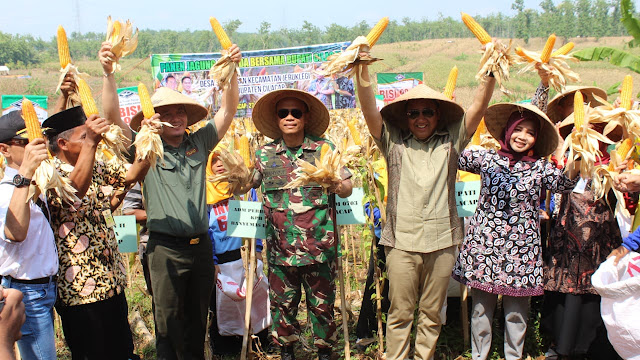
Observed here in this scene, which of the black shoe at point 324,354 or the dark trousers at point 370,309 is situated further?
the dark trousers at point 370,309

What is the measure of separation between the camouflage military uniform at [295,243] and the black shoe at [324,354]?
2.2 inches

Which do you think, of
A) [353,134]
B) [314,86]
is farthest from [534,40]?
[353,134]

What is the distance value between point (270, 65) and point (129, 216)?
7.69 m

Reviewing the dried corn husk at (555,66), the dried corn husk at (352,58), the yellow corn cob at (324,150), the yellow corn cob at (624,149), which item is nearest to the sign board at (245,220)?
the yellow corn cob at (324,150)

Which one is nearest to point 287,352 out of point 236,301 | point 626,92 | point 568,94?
point 236,301

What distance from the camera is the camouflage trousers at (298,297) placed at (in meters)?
3.93

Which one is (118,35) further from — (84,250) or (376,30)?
(376,30)

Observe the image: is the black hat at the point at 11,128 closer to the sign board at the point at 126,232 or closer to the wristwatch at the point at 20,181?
the wristwatch at the point at 20,181

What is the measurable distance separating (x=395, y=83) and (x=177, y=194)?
7.03m

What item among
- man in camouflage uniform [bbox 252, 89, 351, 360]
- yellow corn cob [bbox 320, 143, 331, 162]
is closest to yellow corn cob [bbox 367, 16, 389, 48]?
yellow corn cob [bbox 320, 143, 331, 162]

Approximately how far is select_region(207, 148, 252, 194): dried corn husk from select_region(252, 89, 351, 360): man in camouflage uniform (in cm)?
15

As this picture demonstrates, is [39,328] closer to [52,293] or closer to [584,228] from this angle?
[52,293]

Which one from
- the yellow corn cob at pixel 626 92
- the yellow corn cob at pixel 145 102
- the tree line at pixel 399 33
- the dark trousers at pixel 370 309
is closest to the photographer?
the yellow corn cob at pixel 145 102

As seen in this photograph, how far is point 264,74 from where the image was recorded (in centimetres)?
1108
